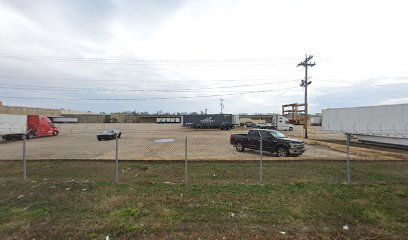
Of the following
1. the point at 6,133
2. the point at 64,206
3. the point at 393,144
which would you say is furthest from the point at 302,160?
the point at 6,133

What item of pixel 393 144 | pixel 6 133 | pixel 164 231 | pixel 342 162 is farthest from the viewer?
pixel 6 133

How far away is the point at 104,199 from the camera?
564 cm

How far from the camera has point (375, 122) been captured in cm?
1955

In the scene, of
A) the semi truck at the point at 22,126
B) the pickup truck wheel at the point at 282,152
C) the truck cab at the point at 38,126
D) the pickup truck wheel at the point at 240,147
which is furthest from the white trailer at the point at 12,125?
the pickup truck wheel at the point at 282,152

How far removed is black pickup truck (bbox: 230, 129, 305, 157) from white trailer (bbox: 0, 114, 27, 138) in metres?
25.9

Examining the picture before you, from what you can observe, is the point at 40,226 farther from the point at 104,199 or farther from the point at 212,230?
the point at 212,230

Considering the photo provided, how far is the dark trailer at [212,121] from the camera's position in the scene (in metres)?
51.9

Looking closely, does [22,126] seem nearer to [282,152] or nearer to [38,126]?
[38,126]

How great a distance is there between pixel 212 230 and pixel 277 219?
138 cm

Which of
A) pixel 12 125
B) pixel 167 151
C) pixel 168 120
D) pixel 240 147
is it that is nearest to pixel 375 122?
pixel 240 147

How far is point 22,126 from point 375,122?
37927 millimetres

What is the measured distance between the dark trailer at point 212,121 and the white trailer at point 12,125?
32.1 m

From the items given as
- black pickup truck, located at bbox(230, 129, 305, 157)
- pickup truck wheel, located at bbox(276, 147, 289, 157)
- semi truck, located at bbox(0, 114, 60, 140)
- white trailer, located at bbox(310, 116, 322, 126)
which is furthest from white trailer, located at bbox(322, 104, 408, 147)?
white trailer, located at bbox(310, 116, 322, 126)

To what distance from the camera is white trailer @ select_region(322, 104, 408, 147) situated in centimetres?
1750
